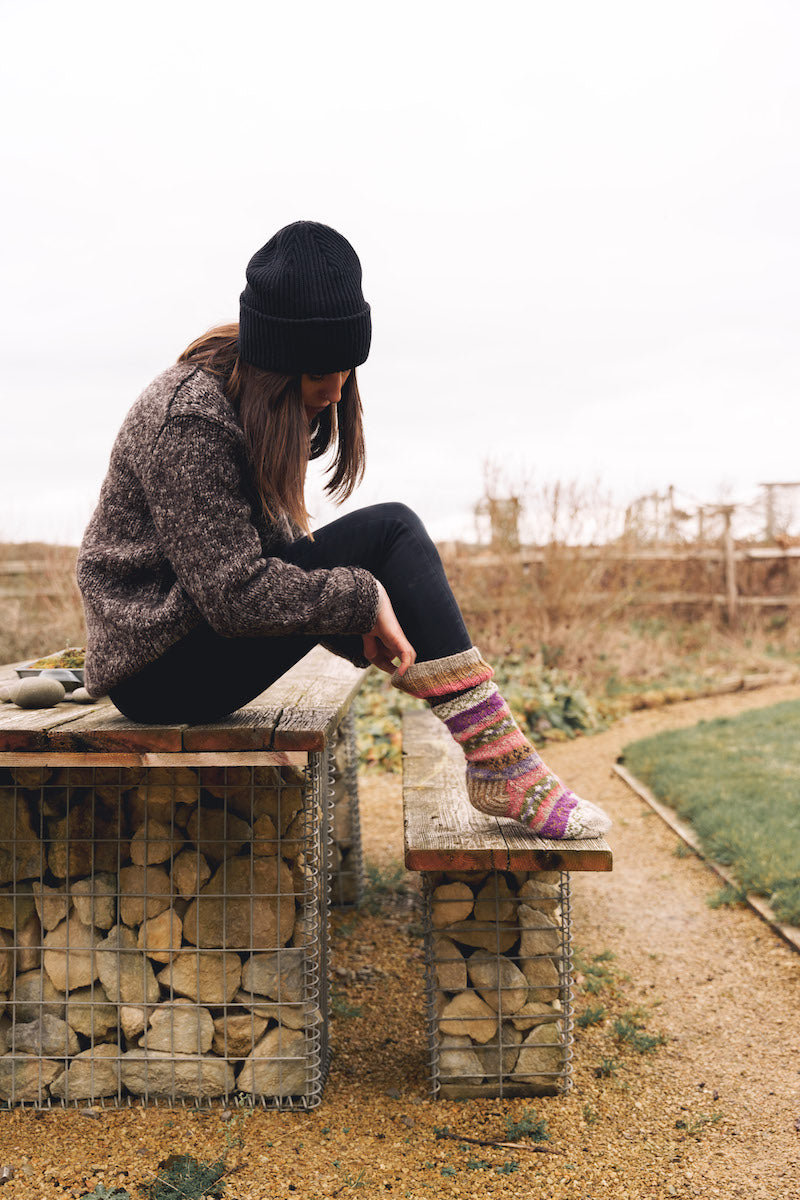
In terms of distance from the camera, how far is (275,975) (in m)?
2.08

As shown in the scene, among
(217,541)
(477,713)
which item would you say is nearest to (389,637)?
(477,713)

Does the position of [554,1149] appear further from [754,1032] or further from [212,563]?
[212,563]

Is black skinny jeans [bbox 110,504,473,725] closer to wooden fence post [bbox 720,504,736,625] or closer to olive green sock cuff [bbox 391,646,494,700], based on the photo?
olive green sock cuff [bbox 391,646,494,700]

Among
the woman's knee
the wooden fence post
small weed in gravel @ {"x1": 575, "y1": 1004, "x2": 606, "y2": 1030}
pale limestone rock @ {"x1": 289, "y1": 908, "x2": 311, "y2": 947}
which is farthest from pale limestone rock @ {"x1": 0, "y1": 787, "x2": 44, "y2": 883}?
the wooden fence post

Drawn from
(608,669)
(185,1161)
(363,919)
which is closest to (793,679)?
(608,669)

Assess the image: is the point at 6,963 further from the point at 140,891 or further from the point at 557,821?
the point at 557,821

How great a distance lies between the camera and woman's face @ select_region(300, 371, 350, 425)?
189 centimetres

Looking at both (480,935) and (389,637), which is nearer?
(389,637)

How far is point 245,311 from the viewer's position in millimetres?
1813

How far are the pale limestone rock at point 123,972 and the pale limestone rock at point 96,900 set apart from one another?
0.04m

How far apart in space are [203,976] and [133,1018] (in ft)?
0.58

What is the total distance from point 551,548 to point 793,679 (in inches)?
98.2

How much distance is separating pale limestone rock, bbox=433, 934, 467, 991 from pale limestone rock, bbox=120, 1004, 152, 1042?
0.65 meters

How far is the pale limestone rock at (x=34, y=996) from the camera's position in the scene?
2.09m
